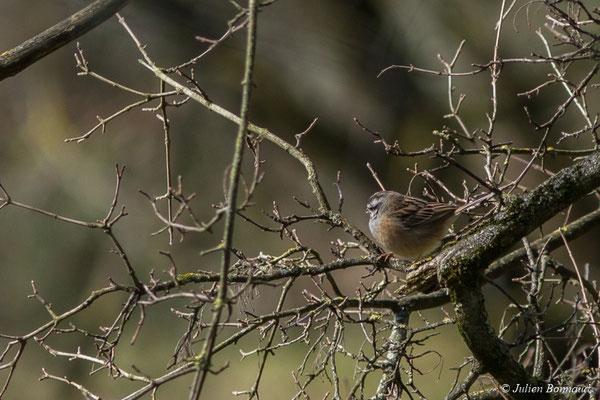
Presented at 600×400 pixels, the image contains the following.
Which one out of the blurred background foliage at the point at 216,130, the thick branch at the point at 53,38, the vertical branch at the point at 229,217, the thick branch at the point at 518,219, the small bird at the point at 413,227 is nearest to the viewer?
the vertical branch at the point at 229,217

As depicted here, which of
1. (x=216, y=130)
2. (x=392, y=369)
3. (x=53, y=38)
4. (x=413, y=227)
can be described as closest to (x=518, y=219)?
(x=392, y=369)

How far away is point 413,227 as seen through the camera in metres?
4.74

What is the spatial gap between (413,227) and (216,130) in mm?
5830

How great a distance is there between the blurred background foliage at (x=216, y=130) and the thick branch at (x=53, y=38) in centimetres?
502

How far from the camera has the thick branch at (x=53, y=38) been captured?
120 inches

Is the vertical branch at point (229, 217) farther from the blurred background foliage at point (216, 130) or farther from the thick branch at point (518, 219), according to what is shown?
the blurred background foliage at point (216, 130)

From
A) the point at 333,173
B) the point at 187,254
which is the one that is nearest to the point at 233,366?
the point at 187,254

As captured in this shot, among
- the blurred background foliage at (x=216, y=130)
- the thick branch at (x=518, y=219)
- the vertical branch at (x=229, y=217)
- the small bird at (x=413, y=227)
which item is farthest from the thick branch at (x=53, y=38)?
the blurred background foliage at (x=216, y=130)

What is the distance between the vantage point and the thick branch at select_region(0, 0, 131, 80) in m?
3.05

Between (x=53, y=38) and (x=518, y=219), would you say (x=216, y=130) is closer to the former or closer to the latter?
(x=53, y=38)

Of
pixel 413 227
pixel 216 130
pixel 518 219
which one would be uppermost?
pixel 216 130

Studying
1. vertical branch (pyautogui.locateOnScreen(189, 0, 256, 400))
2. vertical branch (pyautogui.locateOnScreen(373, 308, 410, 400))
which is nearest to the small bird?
vertical branch (pyautogui.locateOnScreen(373, 308, 410, 400))

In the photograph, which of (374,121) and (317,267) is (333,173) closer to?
(374,121)

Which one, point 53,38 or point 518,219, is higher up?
point 53,38
